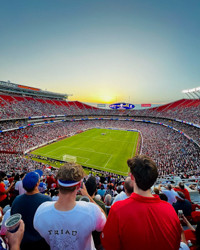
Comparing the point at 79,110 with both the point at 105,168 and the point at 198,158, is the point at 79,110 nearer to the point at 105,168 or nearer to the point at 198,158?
the point at 105,168

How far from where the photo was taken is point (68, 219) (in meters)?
1.60

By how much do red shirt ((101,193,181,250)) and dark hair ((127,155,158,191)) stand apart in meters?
0.16

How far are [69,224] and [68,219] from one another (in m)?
0.07

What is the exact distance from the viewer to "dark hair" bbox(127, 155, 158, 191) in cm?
167

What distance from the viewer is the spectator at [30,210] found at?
86.3 inches

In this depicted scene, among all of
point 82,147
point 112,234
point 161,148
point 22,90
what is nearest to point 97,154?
point 82,147

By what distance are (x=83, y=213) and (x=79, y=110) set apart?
2956 inches

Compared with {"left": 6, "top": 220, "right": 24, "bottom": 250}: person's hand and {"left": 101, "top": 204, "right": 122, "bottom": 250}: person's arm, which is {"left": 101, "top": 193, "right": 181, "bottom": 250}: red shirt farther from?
{"left": 6, "top": 220, "right": 24, "bottom": 250}: person's hand

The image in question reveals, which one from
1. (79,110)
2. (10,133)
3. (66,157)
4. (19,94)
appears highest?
(19,94)

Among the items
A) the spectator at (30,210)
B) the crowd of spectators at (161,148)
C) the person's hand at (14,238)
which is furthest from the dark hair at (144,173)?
the crowd of spectators at (161,148)

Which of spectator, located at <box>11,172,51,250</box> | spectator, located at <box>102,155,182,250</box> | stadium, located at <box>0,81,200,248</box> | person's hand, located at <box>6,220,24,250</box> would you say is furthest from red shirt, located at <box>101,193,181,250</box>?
stadium, located at <box>0,81,200,248</box>

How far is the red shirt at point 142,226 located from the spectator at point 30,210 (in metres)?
1.48

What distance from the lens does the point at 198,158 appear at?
19547 millimetres

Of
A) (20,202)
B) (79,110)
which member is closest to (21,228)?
(20,202)
